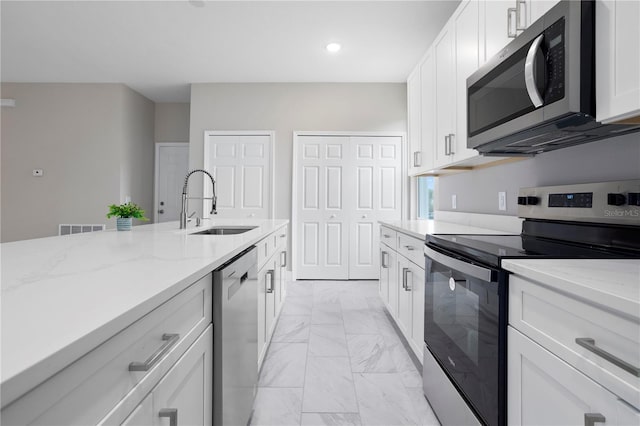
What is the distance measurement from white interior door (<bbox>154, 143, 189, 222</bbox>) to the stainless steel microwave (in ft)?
17.1

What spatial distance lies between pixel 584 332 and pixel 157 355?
0.91 metres

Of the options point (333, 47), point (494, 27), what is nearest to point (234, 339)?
point (494, 27)

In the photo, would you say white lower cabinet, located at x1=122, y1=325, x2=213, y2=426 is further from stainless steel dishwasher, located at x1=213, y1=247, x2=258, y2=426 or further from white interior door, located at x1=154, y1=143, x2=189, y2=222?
white interior door, located at x1=154, y1=143, x2=189, y2=222

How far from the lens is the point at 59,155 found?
4848 mm

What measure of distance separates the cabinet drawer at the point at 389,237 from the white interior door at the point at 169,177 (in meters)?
4.04

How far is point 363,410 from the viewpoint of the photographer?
1.64 metres

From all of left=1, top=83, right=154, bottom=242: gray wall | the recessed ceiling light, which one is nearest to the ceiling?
the recessed ceiling light

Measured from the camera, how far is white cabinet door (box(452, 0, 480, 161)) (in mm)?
1851

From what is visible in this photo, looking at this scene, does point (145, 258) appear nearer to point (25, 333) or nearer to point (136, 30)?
point (25, 333)

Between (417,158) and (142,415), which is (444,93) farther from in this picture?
(142,415)

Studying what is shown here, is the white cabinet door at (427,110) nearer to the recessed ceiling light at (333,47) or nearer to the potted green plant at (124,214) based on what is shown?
the recessed ceiling light at (333,47)

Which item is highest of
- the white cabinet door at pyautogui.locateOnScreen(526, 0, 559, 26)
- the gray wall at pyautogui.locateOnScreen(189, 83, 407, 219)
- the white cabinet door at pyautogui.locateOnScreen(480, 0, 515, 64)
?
the gray wall at pyautogui.locateOnScreen(189, 83, 407, 219)

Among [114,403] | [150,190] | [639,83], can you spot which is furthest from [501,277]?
[150,190]

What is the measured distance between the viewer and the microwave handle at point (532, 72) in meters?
1.17
